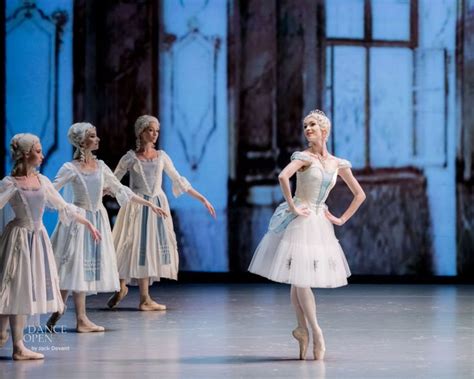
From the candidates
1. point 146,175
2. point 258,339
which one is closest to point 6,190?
point 258,339

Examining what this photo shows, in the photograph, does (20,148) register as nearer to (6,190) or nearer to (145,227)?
(6,190)

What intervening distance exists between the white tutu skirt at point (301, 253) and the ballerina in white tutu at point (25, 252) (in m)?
1.00

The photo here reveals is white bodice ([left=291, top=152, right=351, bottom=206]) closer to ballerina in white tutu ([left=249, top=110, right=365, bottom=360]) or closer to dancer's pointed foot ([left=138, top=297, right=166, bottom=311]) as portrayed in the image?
ballerina in white tutu ([left=249, top=110, right=365, bottom=360])

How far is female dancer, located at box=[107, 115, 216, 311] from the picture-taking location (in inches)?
306

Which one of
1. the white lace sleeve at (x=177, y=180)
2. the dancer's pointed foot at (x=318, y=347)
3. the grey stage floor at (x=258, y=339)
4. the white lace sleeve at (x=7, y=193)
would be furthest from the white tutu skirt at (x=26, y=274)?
the white lace sleeve at (x=177, y=180)

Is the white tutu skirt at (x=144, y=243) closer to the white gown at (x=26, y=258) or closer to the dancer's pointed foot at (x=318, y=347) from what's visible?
the white gown at (x=26, y=258)

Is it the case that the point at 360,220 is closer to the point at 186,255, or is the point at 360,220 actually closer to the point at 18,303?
the point at 186,255

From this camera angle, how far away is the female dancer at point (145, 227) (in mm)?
7773

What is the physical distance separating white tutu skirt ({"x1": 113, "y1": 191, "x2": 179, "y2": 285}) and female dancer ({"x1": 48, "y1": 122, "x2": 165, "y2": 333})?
0.98 meters

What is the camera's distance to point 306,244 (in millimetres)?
5566

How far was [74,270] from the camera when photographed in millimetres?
6566

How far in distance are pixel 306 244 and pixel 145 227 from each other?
245cm

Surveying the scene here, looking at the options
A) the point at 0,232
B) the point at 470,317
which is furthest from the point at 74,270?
the point at 470,317

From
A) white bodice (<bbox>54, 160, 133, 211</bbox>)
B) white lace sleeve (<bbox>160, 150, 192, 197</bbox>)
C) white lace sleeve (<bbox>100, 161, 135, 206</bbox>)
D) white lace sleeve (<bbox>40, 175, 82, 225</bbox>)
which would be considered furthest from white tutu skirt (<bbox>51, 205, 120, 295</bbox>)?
white lace sleeve (<bbox>160, 150, 192, 197</bbox>)
